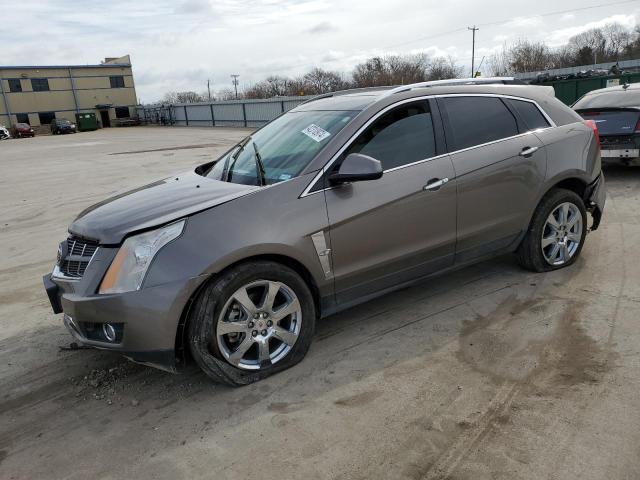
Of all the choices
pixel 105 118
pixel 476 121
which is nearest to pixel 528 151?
pixel 476 121

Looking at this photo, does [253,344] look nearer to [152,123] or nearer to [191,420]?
[191,420]

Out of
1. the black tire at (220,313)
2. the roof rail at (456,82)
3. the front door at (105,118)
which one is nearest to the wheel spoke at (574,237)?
the roof rail at (456,82)

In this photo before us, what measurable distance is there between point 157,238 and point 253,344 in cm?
90

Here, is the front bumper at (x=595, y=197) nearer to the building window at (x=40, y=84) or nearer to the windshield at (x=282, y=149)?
the windshield at (x=282, y=149)

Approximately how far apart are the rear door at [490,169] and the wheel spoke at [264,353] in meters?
1.76

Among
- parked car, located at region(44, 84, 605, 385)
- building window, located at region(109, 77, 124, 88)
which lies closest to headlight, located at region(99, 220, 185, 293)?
parked car, located at region(44, 84, 605, 385)

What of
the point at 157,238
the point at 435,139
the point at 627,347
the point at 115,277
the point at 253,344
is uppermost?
the point at 435,139

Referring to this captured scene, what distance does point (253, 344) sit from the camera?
3.32m

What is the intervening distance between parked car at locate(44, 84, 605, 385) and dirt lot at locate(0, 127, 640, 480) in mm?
349

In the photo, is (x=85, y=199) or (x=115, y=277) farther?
(x=85, y=199)

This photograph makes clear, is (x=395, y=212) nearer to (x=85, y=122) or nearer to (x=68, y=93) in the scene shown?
(x=85, y=122)

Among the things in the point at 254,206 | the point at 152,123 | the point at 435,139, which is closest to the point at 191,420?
the point at 254,206

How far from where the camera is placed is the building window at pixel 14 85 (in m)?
61.9

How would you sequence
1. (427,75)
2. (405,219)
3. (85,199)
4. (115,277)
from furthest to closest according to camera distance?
1. (427,75)
2. (85,199)
3. (405,219)
4. (115,277)
